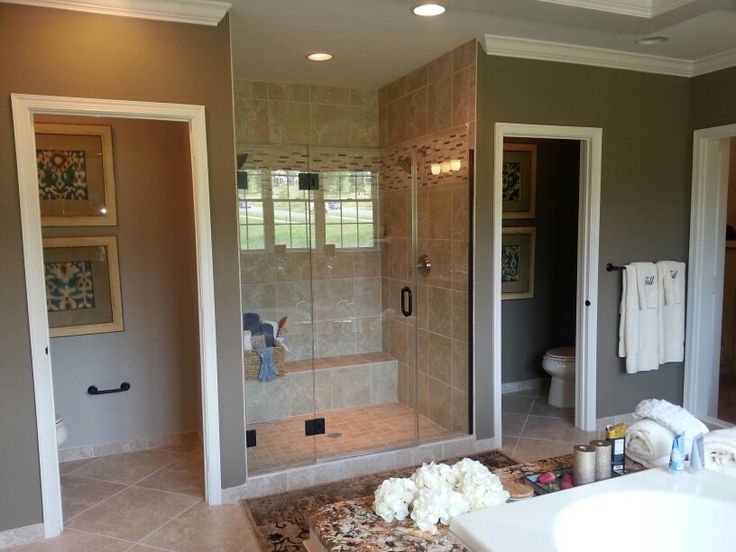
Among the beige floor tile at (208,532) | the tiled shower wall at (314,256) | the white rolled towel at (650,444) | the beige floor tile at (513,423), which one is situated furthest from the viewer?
the beige floor tile at (513,423)

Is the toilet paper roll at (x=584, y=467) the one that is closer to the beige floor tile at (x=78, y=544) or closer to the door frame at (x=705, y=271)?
the beige floor tile at (x=78, y=544)

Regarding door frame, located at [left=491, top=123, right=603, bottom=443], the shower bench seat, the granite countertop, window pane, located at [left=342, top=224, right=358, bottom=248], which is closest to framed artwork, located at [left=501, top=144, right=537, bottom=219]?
door frame, located at [left=491, top=123, right=603, bottom=443]

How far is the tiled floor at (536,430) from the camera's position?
3648 mm

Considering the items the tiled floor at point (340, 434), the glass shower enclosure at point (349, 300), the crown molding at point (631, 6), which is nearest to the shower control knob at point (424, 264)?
the glass shower enclosure at point (349, 300)

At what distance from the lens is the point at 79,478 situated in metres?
3.38

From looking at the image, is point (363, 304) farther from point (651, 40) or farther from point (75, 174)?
point (651, 40)

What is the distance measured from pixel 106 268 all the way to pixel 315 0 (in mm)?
2114

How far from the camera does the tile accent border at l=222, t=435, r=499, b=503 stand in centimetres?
314

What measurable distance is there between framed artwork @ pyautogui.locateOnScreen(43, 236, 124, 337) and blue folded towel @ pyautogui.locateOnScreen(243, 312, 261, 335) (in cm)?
82

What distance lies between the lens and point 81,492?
3213 mm

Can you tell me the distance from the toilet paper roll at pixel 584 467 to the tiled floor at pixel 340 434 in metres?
1.70

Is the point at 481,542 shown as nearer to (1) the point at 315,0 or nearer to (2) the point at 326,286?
(1) the point at 315,0

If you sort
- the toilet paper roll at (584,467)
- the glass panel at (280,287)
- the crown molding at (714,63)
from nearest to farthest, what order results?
the toilet paper roll at (584,467), the glass panel at (280,287), the crown molding at (714,63)

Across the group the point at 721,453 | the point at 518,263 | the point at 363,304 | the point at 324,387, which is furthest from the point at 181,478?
the point at 518,263
